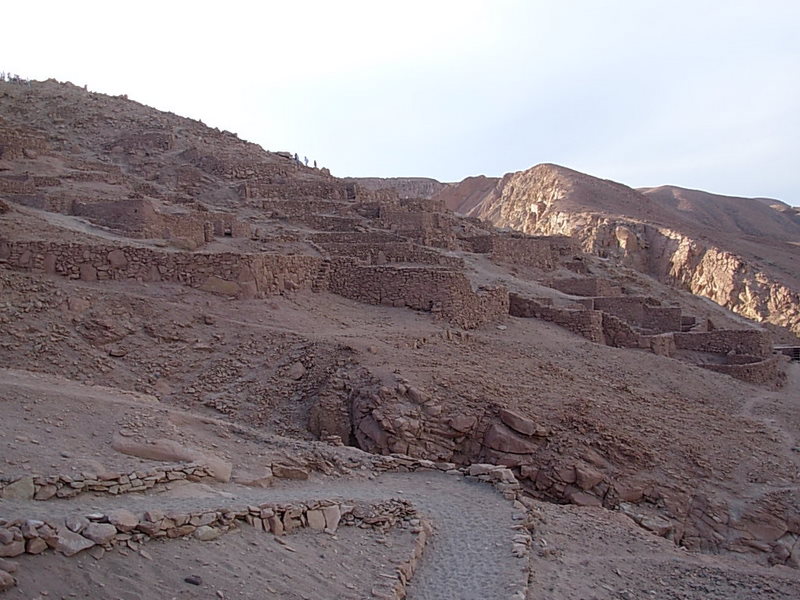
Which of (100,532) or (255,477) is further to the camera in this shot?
(255,477)

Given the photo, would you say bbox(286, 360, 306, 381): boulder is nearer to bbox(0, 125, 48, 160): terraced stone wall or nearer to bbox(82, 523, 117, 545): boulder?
bbox(82, 523, 117, 545): boulder

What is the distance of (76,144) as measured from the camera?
28562mm

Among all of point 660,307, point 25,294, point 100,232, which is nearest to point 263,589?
point 25,294

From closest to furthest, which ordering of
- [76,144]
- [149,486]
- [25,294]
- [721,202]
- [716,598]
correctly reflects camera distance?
[149,486] < [716,598] < [25,294] < [76,144] < [721,202]

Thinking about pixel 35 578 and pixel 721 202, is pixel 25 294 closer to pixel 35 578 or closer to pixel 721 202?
pixel 35 578

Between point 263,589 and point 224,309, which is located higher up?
point 224,309

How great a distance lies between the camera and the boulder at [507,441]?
30.5 feet

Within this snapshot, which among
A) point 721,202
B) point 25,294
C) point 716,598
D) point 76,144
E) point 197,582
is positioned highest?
point 721,202

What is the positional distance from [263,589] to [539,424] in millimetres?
5583

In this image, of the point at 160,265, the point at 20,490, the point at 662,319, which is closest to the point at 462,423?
the point at 20,490

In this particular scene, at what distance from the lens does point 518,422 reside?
9.45 metres

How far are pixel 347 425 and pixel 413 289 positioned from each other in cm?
524

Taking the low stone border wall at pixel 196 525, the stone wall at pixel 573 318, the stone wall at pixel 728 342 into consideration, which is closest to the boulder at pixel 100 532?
the low stone border wall at pixel 196 525

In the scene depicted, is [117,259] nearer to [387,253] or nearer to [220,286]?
[220,286]
